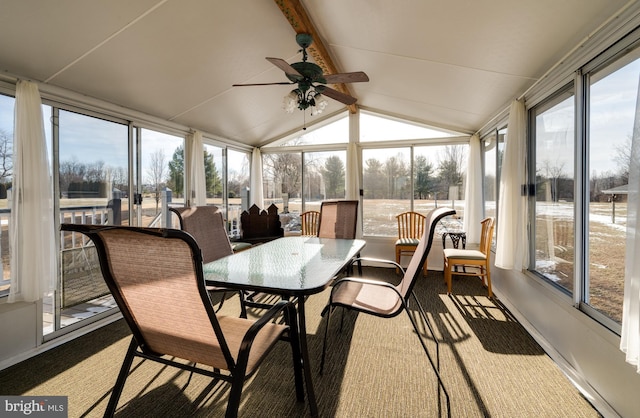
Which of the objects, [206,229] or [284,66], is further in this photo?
[206,229]

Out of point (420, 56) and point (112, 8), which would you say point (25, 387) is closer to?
point (112, 8)

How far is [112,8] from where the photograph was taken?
192cm

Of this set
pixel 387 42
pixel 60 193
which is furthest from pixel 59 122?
pixel 387 42

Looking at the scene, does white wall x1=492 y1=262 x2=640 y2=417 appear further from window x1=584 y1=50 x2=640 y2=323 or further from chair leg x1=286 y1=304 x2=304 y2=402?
chair leg x1=286 y1=304 x2=304 y2=402

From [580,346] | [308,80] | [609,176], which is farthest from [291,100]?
[580,346]

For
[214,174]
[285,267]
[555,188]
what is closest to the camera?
[285,267]

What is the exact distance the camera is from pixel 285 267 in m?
1.94

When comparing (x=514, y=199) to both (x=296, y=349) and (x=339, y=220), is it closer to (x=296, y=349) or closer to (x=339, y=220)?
(x=339, y=220)

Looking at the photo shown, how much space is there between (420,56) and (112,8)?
8.27 feet

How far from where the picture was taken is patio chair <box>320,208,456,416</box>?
174 centimetres

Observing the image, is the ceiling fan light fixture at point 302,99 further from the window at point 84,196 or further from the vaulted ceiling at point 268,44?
the window at point 84,196

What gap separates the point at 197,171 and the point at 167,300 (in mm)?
3265

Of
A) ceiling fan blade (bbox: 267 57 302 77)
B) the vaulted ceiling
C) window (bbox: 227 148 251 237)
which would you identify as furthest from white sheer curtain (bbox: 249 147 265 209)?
ceiling fan blade (bbox: 267 57 302 77)

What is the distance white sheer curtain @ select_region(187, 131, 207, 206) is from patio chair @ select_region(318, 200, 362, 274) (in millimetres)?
1816
